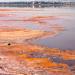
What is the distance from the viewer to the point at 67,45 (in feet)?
45.2

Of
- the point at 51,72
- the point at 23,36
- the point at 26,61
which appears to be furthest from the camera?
the point at 23,36

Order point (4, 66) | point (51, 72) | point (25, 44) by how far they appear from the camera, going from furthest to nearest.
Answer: point (25, 44)
point (4, 66)
point (51, 72)

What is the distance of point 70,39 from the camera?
15.4m

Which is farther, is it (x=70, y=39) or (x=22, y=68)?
(x=70, y=39)

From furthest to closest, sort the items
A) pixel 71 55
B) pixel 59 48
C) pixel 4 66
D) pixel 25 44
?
pixel 25 44 < pixel 59 48 < pixel 71 55 < pixel 4 66

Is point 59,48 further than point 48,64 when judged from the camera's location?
Yes

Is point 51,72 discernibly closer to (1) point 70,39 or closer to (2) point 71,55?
(2) point 71,55

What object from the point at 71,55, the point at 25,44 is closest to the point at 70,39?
the point at 25,44

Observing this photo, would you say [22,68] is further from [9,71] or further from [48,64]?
[48,64]

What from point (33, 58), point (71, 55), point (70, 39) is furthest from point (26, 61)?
point (70, 39)

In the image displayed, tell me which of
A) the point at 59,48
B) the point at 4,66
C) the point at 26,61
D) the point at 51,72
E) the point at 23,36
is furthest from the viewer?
the point at 23,36

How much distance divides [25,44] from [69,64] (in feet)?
13.6

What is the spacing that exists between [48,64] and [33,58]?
1014mm

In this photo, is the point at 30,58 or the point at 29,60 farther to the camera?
the point at 30,58
